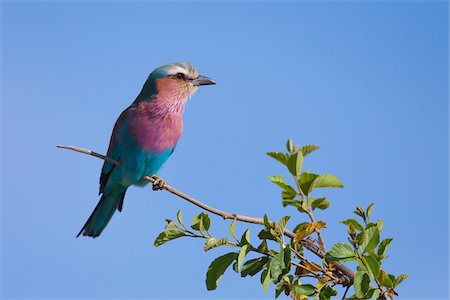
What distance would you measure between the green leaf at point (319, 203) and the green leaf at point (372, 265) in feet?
0.84

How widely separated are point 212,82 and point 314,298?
3.85m

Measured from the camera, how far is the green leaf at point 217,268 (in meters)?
2.32

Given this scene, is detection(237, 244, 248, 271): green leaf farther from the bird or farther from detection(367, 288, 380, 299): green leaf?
the bird

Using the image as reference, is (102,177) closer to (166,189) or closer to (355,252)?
(166,189)

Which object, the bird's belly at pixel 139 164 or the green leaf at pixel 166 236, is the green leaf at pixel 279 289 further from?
the bird's belly at pixel 139 164

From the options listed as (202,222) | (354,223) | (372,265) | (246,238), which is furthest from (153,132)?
(372,265)

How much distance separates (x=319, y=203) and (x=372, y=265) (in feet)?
1.02

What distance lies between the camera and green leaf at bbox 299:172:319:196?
7.04 ft

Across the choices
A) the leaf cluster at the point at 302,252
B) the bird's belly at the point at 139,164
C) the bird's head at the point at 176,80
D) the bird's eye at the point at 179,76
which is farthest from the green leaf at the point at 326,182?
the bird's eye at the point at 179,76

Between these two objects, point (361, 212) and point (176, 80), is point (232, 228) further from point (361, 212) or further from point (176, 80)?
point (176, 80)

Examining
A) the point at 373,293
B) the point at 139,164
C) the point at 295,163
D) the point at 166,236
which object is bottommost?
the point at 373,293

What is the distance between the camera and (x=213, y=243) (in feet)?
7.51

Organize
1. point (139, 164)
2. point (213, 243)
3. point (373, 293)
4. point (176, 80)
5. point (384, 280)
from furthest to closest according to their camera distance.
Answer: point (176, 80) < point (139, 164) < point (213, 243) < point (384, 280) < point (373, 293)

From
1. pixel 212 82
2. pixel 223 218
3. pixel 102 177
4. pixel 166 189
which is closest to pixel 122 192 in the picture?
pixel 102 177
